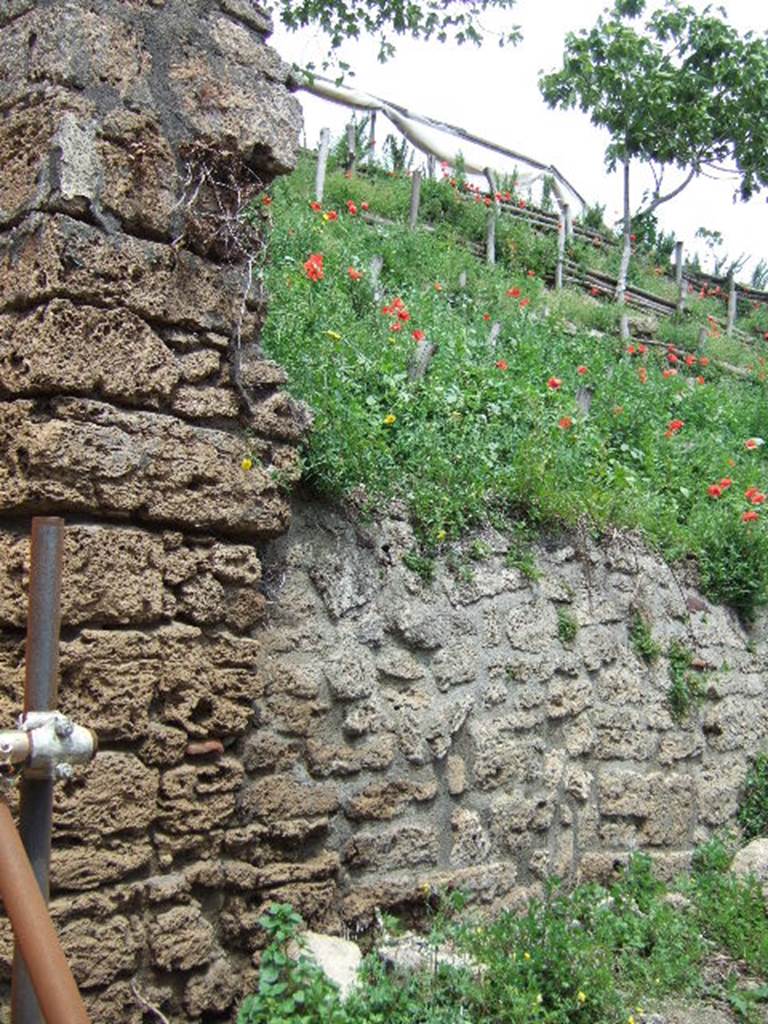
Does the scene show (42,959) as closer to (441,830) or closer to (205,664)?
(205,664)

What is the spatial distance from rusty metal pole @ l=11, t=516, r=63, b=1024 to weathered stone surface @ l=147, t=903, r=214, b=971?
1.33 m

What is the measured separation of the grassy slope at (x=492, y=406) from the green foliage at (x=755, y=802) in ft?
2.61

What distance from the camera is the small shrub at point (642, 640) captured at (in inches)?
205

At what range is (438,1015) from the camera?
11.2 ft

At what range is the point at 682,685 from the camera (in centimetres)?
536

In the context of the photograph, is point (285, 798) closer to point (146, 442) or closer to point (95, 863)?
point (95, 863)

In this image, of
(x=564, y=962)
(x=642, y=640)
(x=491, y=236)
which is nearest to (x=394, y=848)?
(x=564, y=962)

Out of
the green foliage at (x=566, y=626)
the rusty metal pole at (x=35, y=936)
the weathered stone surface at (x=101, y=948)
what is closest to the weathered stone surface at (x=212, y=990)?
the weathered stone surface at (x=101, y=948)

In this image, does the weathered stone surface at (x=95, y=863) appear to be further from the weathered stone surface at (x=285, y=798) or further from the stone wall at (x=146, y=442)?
the weathered stone surface at (x=285, y=798)

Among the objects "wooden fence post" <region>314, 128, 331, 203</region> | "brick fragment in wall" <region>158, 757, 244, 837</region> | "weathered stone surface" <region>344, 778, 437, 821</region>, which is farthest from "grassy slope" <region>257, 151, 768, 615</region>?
"brick fragment in wall" <region>158, 757, 244, 837</region>

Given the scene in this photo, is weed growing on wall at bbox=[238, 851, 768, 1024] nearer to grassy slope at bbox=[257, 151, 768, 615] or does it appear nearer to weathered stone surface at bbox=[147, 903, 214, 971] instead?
weathered stone surface at bbox=[147, 903, 214, 971]

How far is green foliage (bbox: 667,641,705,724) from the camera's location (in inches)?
210

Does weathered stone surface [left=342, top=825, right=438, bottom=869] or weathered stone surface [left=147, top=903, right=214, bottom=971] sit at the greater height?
weathered stone surface [left=342, top=825, right=438, bottom=869]

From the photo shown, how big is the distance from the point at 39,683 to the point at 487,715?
2.88 meters
